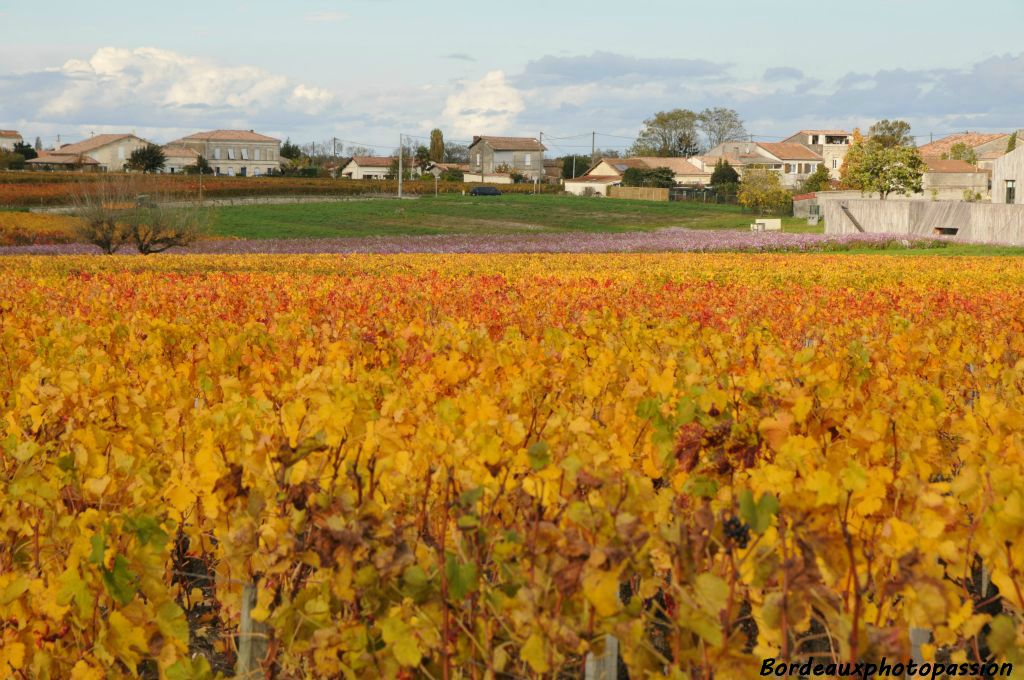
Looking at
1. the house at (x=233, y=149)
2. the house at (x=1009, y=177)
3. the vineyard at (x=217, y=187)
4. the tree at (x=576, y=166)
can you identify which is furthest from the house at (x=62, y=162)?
the house at (x=1009, y=177)

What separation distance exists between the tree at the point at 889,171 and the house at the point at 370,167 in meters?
85.6

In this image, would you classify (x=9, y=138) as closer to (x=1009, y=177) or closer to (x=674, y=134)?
(x=674, y=134)

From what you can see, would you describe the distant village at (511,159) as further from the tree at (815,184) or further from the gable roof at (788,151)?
the tree at (815,184)

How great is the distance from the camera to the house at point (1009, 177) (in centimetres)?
5353

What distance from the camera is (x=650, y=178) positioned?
363 ft

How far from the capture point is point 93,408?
4.83 meters

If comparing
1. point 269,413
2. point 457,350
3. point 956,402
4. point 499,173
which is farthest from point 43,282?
point 499,173

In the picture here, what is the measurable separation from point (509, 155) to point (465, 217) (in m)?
77.0

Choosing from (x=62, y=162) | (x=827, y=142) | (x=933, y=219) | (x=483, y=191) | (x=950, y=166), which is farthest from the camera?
(x=827, y=142)

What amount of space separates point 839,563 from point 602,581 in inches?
41.2

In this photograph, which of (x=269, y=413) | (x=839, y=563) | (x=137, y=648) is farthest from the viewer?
(x=269, y=413)

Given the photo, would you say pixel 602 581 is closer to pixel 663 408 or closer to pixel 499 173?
pixel 663 408

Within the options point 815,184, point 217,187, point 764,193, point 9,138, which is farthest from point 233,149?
point 764,193

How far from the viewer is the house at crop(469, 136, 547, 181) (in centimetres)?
14588
